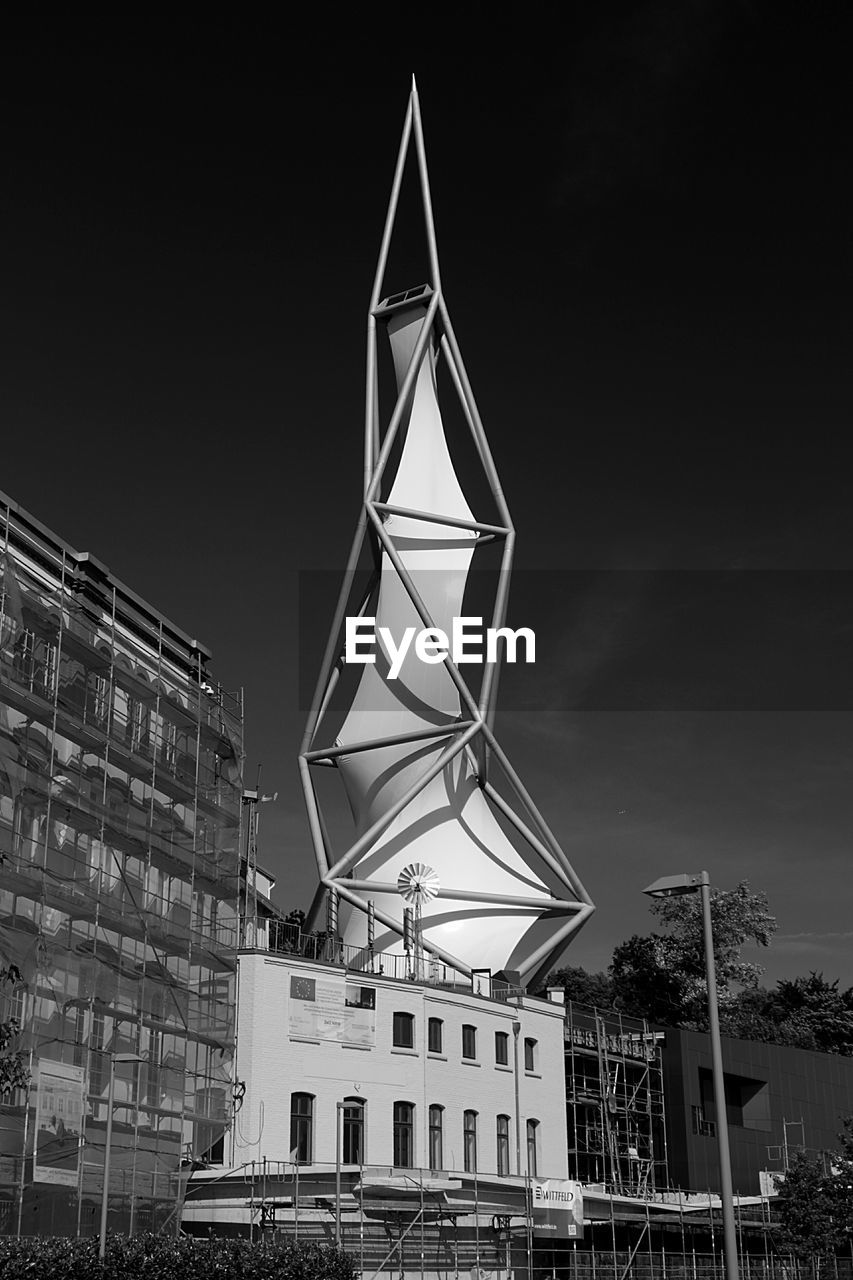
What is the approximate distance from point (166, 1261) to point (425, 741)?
122 feet

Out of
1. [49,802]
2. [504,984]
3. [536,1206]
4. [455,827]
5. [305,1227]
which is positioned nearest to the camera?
[49,802]

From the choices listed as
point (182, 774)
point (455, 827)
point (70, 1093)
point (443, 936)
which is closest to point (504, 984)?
point (443, 936)

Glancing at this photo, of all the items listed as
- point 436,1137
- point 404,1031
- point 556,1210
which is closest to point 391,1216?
point 436,1137

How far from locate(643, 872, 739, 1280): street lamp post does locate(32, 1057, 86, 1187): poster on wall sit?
18567 mm

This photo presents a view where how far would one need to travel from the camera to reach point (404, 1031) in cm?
4847

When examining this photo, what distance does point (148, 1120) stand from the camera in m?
40.9

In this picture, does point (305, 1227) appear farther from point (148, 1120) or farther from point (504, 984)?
point (504, 984)

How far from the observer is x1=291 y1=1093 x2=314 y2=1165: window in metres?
45.2

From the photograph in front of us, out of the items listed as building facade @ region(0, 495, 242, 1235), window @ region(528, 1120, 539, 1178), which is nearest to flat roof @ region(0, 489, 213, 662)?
building facade @ region(0, 495, 242, 1235)

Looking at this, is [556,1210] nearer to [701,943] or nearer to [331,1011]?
[331,1011]

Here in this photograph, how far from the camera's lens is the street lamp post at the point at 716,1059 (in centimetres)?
1952

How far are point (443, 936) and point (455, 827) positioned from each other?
5201mm

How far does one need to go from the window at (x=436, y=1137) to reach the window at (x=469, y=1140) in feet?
3.61

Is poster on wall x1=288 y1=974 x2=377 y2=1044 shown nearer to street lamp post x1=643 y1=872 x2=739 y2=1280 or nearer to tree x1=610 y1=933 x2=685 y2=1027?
street lamp post x1=643 y1=872 x2=739 y2=1280
